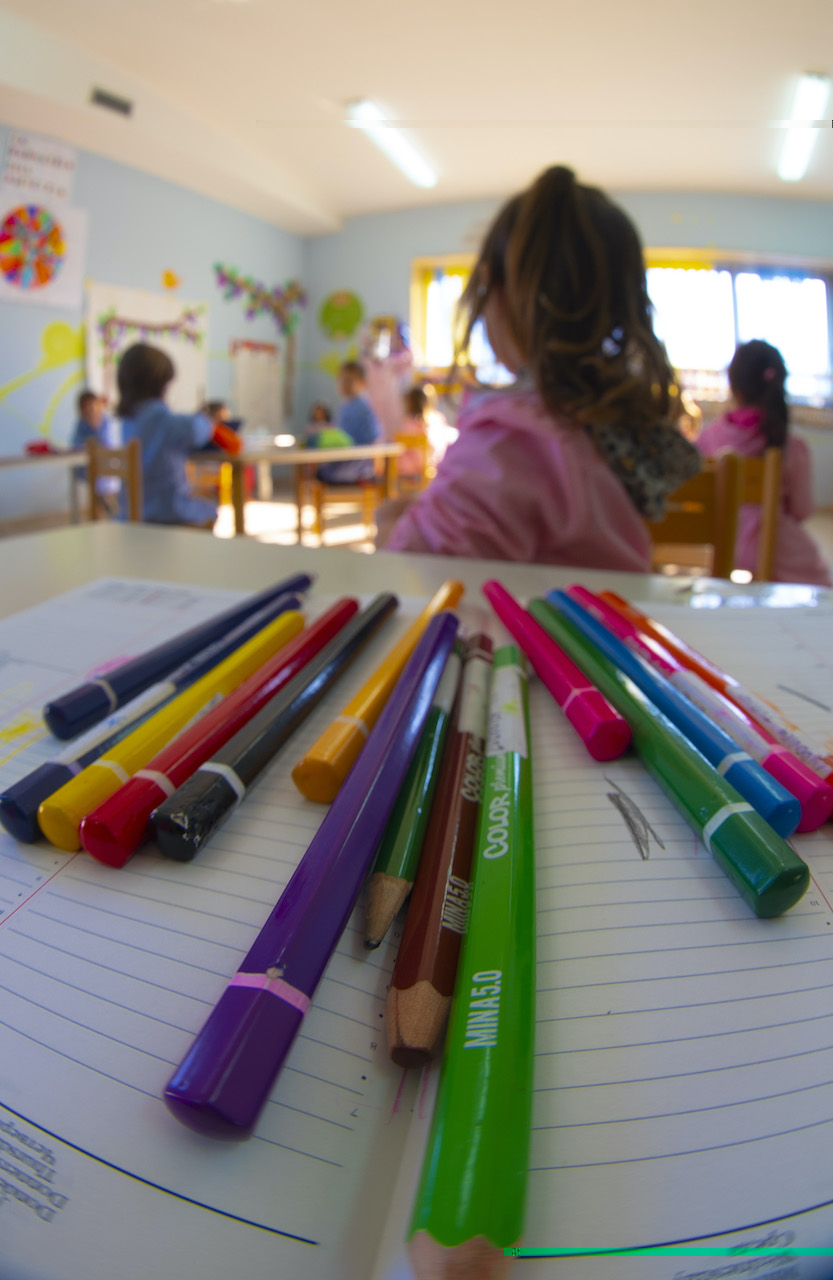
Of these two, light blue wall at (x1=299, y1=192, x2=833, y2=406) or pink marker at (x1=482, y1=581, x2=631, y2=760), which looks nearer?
pink marker at (x1=482, y1=581, x2=631, y2=760)

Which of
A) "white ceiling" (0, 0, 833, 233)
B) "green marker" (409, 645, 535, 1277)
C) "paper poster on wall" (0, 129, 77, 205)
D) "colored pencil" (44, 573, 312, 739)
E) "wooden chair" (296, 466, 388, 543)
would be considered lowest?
"green marker" (409, 645, 535, 1277)

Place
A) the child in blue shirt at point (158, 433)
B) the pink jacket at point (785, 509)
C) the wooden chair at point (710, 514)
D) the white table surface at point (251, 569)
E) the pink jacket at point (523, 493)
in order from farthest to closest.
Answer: the child in blue shirt at point (158, 433), the pink jacket at point (785, 509), the wooden chair at point (710, 514), the pink jacket at point (523, 493), the white table surface at point (251, 569)

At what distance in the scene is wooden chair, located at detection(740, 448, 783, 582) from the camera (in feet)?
3.18

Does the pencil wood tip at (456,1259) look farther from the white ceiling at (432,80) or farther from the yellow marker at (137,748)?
the white ceiling at (432,80)

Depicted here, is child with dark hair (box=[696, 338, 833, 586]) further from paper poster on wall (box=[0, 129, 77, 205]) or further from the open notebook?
paper poster on wall (box=[0, 129, 77, 205])

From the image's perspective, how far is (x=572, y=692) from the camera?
31cm

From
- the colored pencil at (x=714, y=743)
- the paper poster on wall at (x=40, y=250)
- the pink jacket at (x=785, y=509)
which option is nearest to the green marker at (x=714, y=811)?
the colored pencil at (x=714, y=743)

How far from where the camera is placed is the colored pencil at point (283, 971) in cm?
13

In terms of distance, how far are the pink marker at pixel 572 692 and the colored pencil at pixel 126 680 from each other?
16 cm

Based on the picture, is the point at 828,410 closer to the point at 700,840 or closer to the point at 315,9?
the point at 315,9

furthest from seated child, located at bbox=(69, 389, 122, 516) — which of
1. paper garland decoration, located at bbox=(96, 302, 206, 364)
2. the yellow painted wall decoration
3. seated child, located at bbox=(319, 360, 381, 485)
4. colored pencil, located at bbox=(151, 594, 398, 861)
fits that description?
colored pencil, located at bbox=(151, 594, 398, 861)

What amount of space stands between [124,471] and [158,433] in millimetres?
540

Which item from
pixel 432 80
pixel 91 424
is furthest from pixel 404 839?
pixel 432 80

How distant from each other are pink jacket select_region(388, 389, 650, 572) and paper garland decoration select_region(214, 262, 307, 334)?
4.58 m
